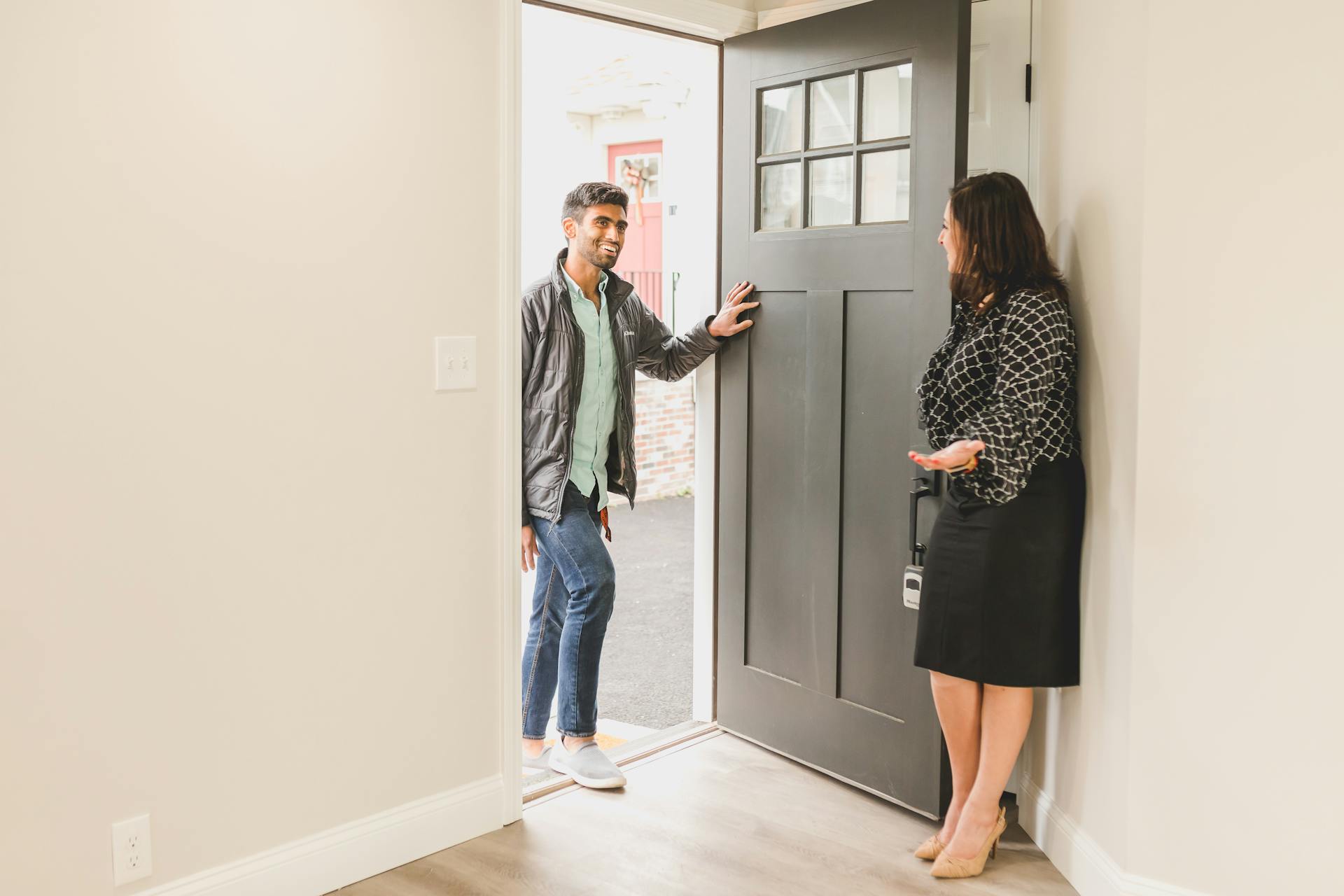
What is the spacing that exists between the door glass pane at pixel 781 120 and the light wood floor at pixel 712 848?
1754 millimetres

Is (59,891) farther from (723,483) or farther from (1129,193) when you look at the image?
(1129,193)

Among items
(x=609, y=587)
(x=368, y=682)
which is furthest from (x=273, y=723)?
(x=609, y=587)

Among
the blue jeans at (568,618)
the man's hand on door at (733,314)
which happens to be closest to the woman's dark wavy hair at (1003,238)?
the man's hand on door at (733,314)

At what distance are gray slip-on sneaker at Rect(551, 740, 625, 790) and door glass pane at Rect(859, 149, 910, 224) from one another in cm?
161

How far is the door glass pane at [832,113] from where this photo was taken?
9.34 feet

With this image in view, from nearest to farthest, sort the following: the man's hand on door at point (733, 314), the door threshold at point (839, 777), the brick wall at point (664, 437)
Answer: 1. the door threshold at point (839, 777)
2. the man's hand on door at point (733, 314)
3. the brick wall at point (664, 437)

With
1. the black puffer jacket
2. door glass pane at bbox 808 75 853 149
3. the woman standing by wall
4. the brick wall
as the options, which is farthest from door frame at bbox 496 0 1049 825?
the brick wall

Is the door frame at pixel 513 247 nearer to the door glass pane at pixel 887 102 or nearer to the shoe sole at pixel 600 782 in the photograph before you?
→ the shoe sole at pixel 600 782

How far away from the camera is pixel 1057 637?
240 cm

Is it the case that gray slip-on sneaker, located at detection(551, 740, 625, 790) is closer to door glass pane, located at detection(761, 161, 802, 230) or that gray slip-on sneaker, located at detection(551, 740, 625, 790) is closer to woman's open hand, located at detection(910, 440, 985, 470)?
woman's open hand, located at detection(910, 440, 985, 470)

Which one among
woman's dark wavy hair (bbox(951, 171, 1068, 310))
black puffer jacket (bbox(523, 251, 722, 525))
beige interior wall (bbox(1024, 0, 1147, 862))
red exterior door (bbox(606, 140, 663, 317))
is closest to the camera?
beige interior wall (bbox(1024, 0, 1147, 862))

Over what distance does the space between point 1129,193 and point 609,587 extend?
1.63 meters

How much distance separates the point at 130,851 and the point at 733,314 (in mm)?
1975

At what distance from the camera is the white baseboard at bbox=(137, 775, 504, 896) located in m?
2.26
